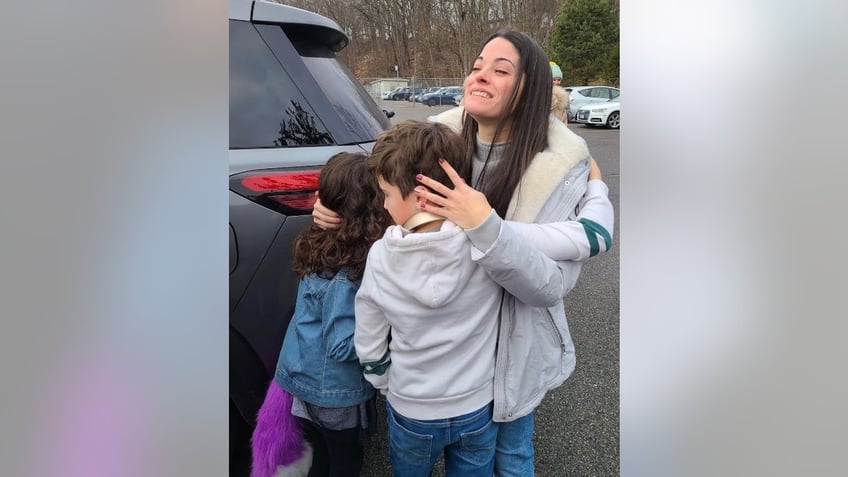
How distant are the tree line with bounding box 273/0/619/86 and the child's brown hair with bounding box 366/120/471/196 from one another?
3687 millimetres

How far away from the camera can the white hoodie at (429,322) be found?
1.13 meters

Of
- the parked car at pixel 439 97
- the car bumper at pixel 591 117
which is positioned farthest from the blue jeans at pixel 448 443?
the parked car at pixel 439 97

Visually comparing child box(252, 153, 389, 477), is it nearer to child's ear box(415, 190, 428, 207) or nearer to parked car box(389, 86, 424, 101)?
child's ear box(415, 190, 428, 207)

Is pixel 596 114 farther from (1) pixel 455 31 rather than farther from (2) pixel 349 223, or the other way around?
(2) pixel 349 223

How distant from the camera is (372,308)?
4.03 ft

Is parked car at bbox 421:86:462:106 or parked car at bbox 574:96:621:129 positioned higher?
parked car at bbox 421:86:462:106

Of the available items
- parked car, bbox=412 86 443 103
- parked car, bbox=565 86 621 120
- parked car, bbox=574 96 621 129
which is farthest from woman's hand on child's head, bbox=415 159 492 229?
parked car, bbox=412 86 443 103

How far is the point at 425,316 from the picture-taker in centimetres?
117

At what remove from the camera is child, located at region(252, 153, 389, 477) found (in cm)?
139

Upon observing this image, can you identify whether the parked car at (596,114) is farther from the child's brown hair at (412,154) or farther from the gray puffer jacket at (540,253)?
the child's brown hair at (412,154)
